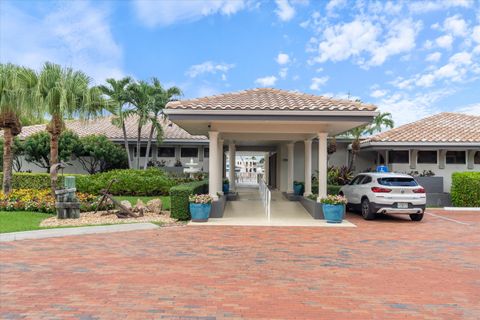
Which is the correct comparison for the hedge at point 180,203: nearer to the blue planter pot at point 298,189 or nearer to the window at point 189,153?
the blue planter pot at point 298,189

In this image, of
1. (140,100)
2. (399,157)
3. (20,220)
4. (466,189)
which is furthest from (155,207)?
(466,189)

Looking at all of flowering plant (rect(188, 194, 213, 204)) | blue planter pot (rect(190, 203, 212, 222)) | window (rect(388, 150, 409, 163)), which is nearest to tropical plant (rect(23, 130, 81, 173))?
flowering plant (rect(188, 194, 213, 204))

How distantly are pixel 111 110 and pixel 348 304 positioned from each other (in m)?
14.1

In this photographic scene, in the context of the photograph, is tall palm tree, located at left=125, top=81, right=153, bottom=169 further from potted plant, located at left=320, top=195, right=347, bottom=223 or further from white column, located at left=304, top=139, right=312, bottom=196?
potted plant, located at left=320, top=195, right=347, bottom=223

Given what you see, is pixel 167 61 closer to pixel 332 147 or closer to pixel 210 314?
pixel 332 147

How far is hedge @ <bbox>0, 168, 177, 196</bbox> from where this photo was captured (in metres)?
18.2

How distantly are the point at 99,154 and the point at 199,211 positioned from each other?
13109 mm

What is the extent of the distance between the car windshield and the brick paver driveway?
9.12ft

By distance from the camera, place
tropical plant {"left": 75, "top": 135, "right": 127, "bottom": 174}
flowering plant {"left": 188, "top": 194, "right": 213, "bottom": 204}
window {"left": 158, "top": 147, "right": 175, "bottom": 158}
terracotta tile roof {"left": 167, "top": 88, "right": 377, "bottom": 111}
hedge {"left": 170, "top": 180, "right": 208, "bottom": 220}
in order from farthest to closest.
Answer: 1. window {"left": 158, "top": 147, "right": 175, "bottom": 158}
2. tropical plant {"left": 75, "top": 135, "right": 127, "bottom": 174}
3. hedge {"left": 170, "top": 180, "right": 208, "bottom": 220}
4. terracotta tile roof {"left": 167, "top": 88, "right": 377, "bottom": 111}
5. flowering plant {"left": 188, "top": 194, "right": 213, "bottom": 204}

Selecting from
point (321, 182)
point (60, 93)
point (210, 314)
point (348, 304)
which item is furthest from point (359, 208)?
point (60, 93)

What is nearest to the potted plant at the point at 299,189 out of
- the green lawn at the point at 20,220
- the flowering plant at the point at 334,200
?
the flowering plant at the point at 334,200

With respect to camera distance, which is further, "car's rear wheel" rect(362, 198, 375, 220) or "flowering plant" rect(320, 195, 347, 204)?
"car's rear wheel" rect(362, 198, 375, 220)

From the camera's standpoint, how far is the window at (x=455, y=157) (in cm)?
2011

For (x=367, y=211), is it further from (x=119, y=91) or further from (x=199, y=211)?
(x=119, y=91)
